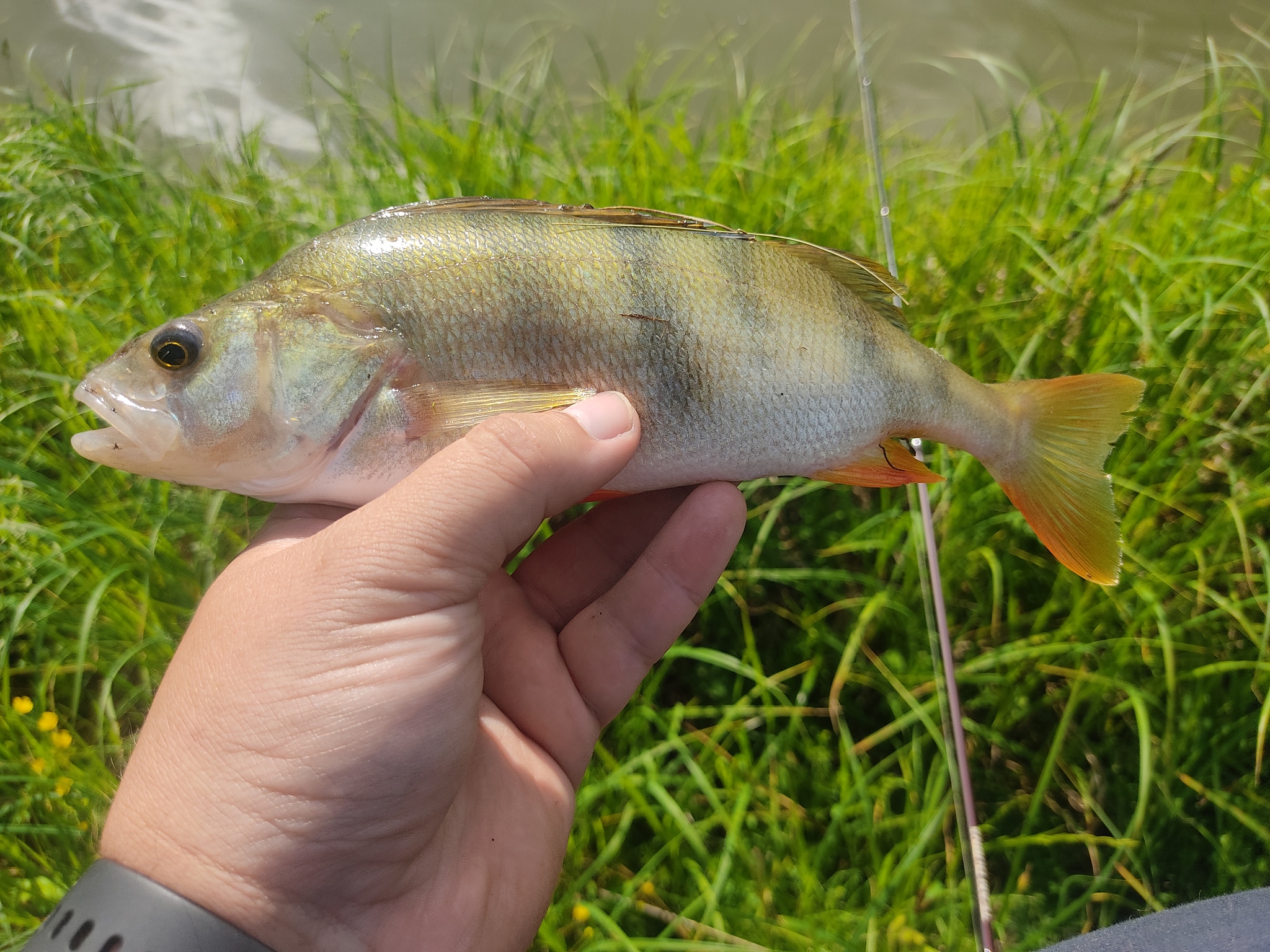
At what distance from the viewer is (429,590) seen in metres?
1.25

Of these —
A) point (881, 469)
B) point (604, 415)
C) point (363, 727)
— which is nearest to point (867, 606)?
point (881, 469)

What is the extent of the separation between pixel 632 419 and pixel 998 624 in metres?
1.43

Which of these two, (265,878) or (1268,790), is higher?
(265,878)

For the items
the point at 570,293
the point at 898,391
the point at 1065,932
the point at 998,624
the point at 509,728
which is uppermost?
the point at 570,293

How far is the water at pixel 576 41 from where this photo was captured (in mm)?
4227

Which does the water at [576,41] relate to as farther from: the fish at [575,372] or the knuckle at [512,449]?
the knuckle at [512,449]

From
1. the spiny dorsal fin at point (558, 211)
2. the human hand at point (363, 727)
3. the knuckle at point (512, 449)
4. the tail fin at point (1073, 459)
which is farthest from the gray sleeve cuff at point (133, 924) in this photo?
the tail fin at point (1073, 459)

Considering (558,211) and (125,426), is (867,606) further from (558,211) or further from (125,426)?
(125,426)

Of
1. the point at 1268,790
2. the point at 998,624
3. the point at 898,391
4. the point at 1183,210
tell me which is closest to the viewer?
the point at 898,391

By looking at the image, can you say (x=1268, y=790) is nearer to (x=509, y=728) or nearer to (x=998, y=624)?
(x=998, y=624)

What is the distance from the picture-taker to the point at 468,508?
1.24 metres

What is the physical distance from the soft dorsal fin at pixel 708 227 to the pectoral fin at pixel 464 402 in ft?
1.23

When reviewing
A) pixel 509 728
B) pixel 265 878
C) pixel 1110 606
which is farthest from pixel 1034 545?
pixel 265 878

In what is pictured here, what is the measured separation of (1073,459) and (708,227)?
0.96 m
